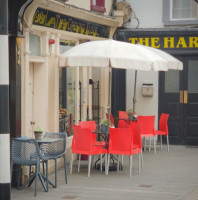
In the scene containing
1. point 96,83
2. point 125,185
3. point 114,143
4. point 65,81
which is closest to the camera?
point 125,185

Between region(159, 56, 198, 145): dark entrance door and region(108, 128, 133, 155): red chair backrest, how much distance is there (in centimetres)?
536

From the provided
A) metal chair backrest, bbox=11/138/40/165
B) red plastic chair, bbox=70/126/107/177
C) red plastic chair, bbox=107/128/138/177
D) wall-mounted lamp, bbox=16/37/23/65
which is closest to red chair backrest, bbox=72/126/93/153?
red plastic chair, bbox=70/126/107/177

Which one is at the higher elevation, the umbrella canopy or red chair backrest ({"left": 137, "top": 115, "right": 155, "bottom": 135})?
the umbrella canopy

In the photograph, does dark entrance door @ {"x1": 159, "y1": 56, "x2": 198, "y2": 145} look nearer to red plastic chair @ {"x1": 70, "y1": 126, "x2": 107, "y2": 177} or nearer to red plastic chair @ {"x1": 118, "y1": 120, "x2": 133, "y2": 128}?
red plastic chair @ {"x1": 118, "y1": 120, "x2": 133, "y2": 128}

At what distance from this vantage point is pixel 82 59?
11250 millimetres

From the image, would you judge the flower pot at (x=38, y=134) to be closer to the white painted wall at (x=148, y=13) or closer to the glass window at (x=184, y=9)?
the white painted wall at (x=148, y=13)

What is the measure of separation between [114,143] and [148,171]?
110cm

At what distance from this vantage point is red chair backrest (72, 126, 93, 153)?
11516 millimetres

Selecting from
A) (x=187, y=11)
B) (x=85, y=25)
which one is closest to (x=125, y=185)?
(x=85, y=25)

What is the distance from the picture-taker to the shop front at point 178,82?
16.5m

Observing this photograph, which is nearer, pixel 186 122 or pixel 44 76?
pixel 44 76

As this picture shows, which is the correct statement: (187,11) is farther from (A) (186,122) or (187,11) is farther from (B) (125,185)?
(B) (125,185)

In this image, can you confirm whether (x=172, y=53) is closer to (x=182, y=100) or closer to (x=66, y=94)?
(x=182, y=100)

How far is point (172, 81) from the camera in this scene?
658 inches
